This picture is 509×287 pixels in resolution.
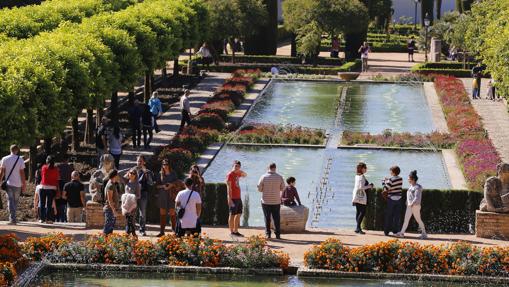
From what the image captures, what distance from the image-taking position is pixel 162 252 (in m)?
18.6

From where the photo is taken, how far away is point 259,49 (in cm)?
5794

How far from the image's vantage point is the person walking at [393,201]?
21250 mm

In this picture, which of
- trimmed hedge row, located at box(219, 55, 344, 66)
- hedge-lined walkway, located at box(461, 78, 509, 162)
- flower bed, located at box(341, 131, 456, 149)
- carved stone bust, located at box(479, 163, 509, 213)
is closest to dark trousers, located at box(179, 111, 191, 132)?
flower bed, located at box(341, 131, 456, 149)

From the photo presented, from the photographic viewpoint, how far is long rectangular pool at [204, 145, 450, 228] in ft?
83.8

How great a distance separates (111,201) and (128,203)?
0.84 ft

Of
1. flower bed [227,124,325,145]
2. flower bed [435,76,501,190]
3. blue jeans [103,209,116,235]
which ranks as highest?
blue jeans [103,209,116,235]

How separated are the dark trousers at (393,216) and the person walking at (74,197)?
4788 mm

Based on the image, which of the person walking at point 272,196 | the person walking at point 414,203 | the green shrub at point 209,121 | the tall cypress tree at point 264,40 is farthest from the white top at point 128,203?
the tall cypress tree at point 264,40

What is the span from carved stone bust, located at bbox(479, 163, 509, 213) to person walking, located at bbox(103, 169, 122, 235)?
17.7ft

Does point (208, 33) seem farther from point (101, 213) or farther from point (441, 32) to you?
point (101, 213)

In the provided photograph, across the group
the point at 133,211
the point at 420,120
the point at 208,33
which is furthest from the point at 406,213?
the point at 208,33

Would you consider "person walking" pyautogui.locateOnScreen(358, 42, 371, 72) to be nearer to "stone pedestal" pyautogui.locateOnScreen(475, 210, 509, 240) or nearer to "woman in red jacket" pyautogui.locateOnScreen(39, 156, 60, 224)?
"woman in red jacket" pyautogui.locateOnScreen(39, 156, 60, 224)

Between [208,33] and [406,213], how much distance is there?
31.3 meters

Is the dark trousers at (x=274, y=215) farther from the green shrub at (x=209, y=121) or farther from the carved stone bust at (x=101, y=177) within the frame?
the green shrub at (x=209, y=121)
